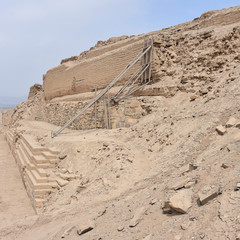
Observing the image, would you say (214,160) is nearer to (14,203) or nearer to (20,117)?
(14,203)

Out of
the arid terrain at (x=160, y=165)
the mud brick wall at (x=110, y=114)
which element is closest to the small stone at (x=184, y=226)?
the arid terrain at (x=160, y=165)

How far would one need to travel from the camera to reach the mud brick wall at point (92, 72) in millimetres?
10391

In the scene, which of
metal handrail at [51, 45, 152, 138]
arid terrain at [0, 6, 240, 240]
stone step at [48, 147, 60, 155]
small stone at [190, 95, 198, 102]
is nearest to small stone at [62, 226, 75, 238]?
arid terrain at [0, 6, 240, 240]

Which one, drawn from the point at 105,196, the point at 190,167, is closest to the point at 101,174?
the point at 105,196

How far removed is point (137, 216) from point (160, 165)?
6.88 feet

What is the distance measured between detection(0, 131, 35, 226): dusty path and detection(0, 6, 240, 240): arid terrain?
26 mm

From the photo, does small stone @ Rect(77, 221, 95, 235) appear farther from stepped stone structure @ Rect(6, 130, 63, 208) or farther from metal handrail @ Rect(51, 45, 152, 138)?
metal handrail @ Rect(51, 45, 152, 138)

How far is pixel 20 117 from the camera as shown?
61.1 feet

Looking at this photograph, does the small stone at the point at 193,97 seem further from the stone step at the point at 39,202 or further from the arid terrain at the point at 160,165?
the stone step at the point at 39,202

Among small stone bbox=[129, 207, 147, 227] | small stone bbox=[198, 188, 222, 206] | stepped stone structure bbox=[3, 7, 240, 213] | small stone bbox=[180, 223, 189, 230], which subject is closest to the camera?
small stone bbox=[180, 223, 189, 230]

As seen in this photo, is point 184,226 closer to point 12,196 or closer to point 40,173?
point 40,173

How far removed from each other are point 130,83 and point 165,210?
25.0 feet

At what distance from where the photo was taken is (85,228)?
312 centimetres

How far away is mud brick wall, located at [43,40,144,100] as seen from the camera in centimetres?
1039
